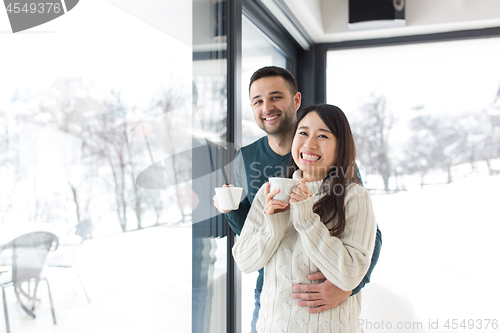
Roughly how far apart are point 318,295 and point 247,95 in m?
1.18

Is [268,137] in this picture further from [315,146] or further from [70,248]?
[70,248]

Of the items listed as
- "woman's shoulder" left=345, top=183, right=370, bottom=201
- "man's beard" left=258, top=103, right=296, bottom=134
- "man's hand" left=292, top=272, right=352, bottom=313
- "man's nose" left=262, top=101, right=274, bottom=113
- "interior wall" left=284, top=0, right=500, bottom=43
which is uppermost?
"interior wall" left=284, top=0, right=500, bottom=43

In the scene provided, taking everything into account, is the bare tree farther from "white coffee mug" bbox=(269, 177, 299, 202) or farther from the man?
"white coffee mug" bbox=(269, 177, 299, 202)

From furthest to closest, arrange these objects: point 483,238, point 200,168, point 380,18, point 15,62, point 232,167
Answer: point 483,238, point 380,18, point 232,167, point 200,168, point 15,62

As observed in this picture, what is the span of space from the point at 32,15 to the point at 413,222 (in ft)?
9.53

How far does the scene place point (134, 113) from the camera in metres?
1.00

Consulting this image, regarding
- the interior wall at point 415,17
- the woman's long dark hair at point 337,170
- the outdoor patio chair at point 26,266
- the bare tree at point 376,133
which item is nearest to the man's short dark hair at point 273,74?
the woman's long dark hair at point 337,170

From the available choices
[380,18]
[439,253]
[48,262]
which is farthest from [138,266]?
[439,253]

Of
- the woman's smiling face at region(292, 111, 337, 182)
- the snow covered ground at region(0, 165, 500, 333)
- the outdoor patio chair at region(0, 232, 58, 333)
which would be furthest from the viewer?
the snow covered ground at region(0, 165, 500, 333)

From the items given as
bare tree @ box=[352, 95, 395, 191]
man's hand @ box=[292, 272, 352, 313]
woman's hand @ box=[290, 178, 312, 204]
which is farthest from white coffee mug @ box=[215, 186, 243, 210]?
bare tree @ box=[352, 95, 395, 191]

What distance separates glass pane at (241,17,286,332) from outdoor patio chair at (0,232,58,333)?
120cm

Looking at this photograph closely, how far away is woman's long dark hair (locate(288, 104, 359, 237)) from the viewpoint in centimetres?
102

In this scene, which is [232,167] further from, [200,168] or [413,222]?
[413,222]

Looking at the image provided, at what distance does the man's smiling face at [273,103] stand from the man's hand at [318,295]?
580 millimetres
